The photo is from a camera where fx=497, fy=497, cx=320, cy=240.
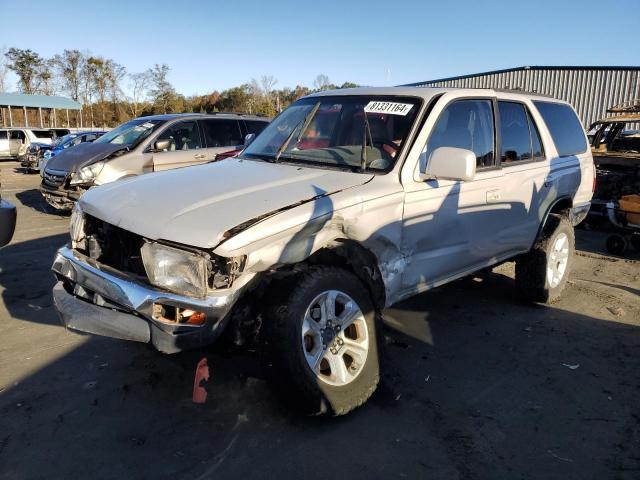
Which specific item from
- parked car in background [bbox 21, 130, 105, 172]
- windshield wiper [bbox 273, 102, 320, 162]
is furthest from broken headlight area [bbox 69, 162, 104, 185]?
parked car in background [bbox 21, 130, 105, 172]

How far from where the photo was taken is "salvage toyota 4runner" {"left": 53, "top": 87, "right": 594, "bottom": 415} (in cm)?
259

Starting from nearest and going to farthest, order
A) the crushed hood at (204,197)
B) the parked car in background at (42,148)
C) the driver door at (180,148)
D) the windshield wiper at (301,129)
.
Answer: the crushed hood at (204,197) < the windshield wiper at (301,129) < the driver door at (180,148) < the parked car in background at (42,148)

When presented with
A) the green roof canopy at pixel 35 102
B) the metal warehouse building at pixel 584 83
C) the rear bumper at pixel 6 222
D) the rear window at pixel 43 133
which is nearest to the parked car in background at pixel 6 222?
the rear bumper at pixel 6 222

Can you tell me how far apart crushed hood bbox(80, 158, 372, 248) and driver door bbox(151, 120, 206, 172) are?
17.5 feet

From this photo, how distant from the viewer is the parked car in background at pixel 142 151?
8.61 metres

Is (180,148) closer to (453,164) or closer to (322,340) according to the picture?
(453,164)

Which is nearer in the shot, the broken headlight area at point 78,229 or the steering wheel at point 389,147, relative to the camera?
the broken headlight area at point 78,229

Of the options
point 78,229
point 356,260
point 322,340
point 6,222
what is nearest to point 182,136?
point 6,222

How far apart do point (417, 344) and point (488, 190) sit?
1.37 meters

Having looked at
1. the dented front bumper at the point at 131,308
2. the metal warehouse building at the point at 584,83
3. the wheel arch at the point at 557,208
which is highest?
the metal warehouse building at the point at 584,83

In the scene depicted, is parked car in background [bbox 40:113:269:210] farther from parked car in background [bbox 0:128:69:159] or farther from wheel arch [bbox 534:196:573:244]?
parked car in background [bbox 0:128:69:159]

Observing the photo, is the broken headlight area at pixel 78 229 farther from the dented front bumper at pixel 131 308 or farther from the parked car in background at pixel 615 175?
the parked car in background at pixel 615 175

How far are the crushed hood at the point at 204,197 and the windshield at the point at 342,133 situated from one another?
20 cm

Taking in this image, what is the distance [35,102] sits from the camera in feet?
130
